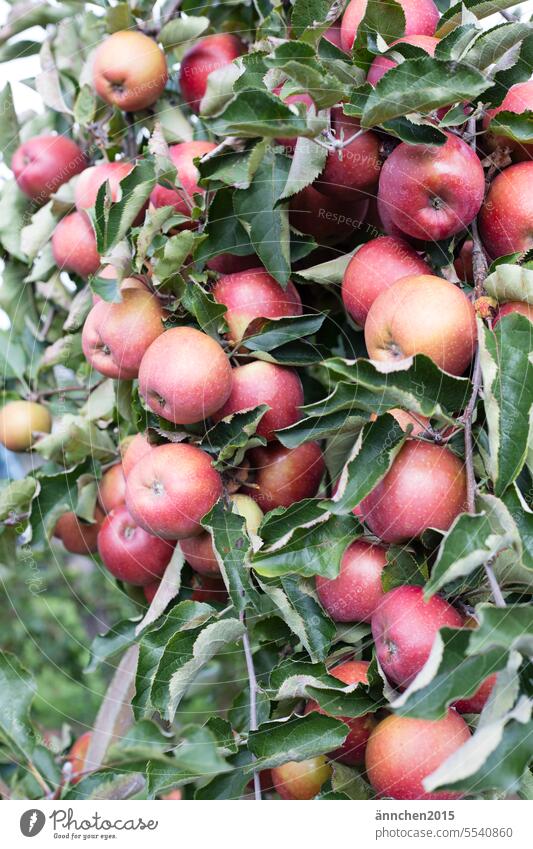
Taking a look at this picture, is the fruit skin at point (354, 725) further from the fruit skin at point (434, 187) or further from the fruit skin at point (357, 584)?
the fruit skin at point (434, 187)

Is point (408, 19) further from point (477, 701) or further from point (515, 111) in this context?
point (477, 701)

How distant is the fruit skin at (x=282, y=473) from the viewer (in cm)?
82

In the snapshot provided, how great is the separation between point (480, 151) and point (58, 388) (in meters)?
0.74

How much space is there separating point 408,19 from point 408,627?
598mm

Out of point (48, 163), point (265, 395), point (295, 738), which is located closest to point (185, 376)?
point (265, 395)

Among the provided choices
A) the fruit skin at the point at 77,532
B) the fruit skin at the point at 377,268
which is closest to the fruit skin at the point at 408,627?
the fruit skin at the point at 377,268

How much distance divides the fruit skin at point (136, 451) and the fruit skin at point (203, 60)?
457 millimetres

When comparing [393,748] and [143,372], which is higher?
[143,372]

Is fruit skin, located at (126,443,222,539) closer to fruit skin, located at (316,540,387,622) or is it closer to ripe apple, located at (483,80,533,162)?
fruit skin, located at (316,540,387,622)

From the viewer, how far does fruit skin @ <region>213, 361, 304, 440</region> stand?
31.7 inches

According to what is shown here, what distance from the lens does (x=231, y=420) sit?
789mm

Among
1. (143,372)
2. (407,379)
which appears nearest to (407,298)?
(407,379)

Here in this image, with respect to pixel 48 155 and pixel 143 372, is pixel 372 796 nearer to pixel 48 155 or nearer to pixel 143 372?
pixel 143 372
